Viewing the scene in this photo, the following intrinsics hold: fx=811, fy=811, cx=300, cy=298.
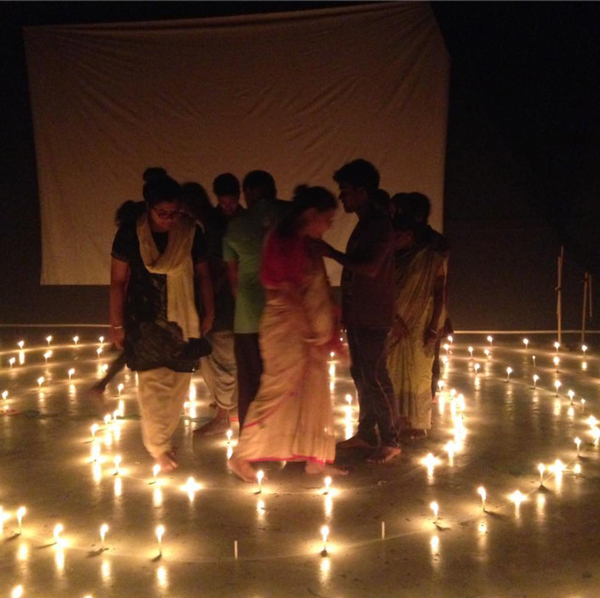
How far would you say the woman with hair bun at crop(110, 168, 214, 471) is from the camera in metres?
3.64

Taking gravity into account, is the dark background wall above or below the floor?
above

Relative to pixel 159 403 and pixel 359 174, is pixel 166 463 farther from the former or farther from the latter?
pixel 359 174

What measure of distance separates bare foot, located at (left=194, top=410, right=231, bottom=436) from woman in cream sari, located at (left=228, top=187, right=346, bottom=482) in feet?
2.55

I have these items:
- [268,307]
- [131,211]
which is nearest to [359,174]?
[268,307]

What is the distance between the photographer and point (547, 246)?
8578mm

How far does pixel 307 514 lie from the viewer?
3209 millimetres

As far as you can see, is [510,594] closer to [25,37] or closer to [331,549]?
[331,549]

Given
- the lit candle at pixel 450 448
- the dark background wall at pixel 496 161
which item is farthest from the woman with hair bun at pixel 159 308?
the dark background wall at pixel 496 161

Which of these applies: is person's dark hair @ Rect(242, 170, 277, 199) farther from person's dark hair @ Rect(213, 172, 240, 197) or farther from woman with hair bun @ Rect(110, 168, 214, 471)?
person's dark hair @ Rect(213, 172, 240, 197)

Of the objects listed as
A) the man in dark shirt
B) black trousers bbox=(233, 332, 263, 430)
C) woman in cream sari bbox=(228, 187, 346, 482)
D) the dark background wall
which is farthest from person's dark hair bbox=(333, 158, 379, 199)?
the dark background wall

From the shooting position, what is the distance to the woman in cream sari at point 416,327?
4316 mm

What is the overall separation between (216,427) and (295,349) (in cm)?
122

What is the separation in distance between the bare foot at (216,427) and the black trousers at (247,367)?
2.13 ft

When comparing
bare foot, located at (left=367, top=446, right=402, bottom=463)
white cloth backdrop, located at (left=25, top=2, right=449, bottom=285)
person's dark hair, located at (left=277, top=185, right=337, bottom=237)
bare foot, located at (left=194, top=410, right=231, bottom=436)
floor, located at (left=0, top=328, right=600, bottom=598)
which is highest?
white cloth backdrop, located at (left=25, top=2, right=449, bottom=285)
